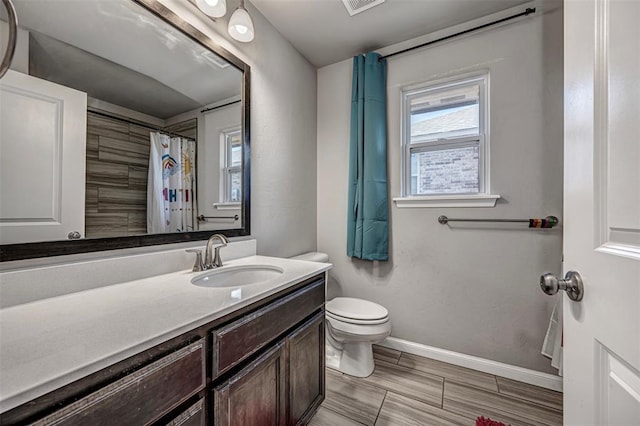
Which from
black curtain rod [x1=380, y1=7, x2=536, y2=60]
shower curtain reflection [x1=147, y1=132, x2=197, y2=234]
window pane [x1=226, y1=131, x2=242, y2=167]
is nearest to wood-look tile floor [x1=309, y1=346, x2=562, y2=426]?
shower curtain reflection [x1=147, y1=132, x2=197, y2=234]

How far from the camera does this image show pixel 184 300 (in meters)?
0.83

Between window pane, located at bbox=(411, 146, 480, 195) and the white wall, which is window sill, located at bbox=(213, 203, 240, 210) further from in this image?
window pane, located at bbox=(411, 146, 480, 195)

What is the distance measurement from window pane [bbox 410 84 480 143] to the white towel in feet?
4.06

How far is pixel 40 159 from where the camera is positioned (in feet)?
2.80

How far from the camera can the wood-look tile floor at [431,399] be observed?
138 cm

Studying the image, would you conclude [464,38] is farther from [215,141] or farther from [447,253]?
[215,141]

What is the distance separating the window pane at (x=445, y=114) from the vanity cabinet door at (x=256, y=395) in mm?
1833

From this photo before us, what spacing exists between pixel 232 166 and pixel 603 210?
1557 millimetres

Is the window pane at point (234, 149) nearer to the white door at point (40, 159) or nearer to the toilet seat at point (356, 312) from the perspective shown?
the white door at point (40, 159)

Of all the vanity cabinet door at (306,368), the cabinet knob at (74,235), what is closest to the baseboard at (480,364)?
the vanity cabinet door at (306,368)

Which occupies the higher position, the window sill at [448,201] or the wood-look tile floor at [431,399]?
the window sill at [448,201]

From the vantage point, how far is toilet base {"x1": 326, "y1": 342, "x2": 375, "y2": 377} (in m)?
1.73

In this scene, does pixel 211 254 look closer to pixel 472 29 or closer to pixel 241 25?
pixel 241 25

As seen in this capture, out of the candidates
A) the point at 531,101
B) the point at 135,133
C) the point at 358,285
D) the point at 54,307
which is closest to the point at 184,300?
the point at 54,307
